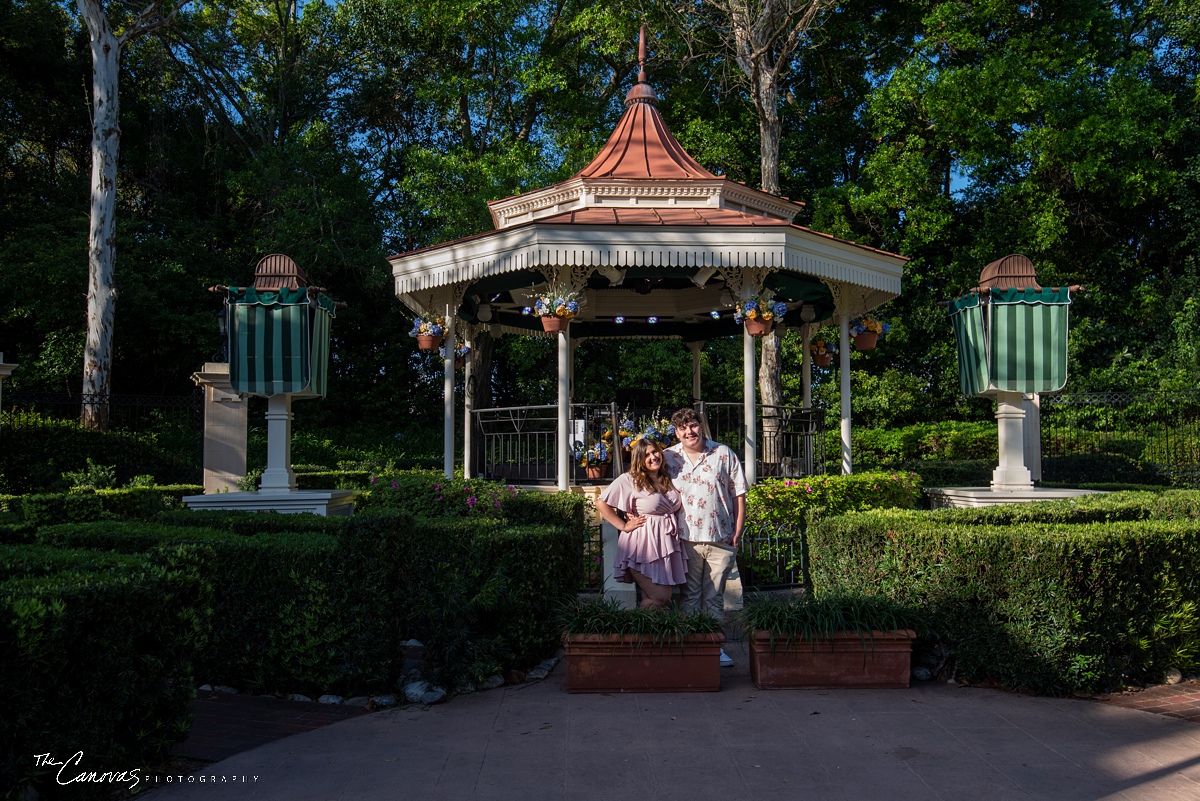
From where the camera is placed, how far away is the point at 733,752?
14.4 ft

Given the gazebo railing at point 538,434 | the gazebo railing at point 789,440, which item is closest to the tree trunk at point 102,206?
the gazebo railing at point 538,434

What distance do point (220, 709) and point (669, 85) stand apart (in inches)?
958

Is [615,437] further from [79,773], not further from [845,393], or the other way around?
[79,773]

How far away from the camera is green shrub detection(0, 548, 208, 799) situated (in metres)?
3.50

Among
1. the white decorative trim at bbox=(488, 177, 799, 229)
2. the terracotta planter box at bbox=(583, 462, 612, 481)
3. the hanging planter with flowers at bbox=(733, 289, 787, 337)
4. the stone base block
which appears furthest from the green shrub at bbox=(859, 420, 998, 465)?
the hanging planter with flowers at bbox=(733, 289, 787, 337)

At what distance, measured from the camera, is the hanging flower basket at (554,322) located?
9.89m

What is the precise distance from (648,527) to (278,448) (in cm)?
555

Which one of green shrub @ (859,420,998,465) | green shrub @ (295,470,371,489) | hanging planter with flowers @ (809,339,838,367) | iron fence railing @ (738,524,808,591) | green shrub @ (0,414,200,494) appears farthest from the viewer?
green shrub @ (859,420,998,465)

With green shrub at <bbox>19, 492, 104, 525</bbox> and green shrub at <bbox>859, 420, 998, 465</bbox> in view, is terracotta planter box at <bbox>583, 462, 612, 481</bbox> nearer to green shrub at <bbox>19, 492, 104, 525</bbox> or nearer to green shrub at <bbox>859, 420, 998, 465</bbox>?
green shrub at <bbox>19, 492, 104, 525</bbox>

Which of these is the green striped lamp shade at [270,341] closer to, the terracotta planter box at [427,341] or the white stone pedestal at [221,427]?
the terracotta planter box at [427,341]

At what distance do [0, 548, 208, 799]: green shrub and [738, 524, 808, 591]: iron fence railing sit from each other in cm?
551

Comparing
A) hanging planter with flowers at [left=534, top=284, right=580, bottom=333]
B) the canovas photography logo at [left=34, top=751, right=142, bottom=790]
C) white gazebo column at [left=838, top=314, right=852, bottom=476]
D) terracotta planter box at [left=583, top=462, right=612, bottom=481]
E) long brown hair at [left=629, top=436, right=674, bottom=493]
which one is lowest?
the canovas photography logo at [left=34, top=751, right=142, bottom=790]

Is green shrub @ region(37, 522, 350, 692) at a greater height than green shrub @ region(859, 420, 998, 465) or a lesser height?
lesser

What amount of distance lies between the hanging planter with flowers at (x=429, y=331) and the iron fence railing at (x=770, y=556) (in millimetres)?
4914
